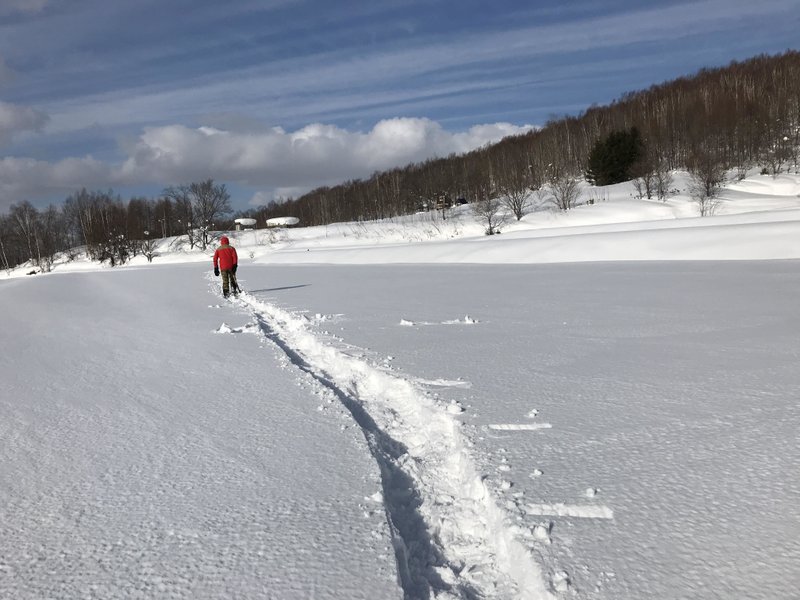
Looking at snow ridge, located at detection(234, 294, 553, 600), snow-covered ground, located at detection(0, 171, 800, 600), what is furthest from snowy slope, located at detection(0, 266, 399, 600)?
snow ridge, located at detection(234, 294, 553, 600)

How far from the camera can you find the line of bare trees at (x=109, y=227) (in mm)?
55281

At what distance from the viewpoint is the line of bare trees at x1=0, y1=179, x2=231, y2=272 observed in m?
55.3

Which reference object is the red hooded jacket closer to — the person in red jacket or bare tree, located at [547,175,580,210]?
the person in red jacket

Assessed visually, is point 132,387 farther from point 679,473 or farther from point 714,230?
point 714,230

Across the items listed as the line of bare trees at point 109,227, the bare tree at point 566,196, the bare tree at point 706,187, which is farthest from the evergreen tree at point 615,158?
the line of bare trees at point 109,227

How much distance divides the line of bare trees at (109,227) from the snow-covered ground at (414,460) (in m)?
53.0

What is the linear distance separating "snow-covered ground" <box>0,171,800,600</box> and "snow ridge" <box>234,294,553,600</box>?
0.01 m

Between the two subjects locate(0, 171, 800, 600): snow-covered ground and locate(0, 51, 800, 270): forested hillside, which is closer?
locate(0, 171, 800, 600): snow-covered ground

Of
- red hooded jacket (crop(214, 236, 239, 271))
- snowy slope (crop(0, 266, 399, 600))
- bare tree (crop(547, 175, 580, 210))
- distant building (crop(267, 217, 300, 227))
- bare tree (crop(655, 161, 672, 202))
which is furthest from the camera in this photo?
distant building (crop(267, 217, 300, 227))

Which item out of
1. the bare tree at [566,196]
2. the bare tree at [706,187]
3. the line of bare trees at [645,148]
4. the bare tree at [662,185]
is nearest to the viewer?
the bare tree at [706,187]

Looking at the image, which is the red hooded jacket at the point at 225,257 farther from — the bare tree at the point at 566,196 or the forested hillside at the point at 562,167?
the bare tree at the point at 566,196

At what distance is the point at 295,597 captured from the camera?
72.0 inches

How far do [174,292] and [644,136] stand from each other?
59.7 m

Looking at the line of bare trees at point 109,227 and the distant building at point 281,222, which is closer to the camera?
the line of bare trees at point 109,227
